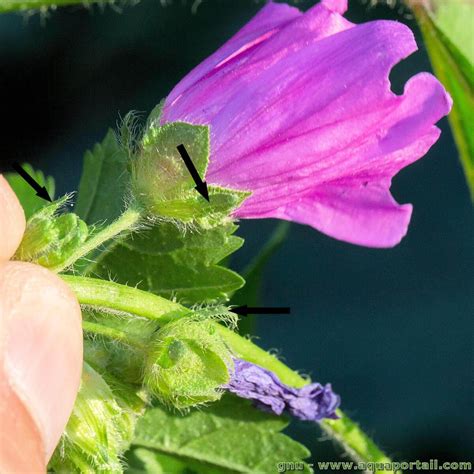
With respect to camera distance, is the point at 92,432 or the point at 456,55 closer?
the point at 92,432

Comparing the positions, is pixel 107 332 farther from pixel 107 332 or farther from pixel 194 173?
pixel 194 173

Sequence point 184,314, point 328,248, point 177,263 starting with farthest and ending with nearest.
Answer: point 328,248 < point 177,263 < point 184,314

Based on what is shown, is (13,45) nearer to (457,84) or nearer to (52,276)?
(457,84)

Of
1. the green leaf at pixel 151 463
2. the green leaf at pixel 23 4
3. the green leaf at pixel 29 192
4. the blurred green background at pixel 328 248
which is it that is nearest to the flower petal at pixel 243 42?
the green leaf at pixel 23 4

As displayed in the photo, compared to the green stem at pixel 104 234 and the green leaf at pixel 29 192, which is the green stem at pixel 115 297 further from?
the green leaf at pixel 29 192

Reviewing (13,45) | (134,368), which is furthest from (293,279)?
(134,368)

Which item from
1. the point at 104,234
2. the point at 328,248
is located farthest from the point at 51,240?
the point at 328,248
